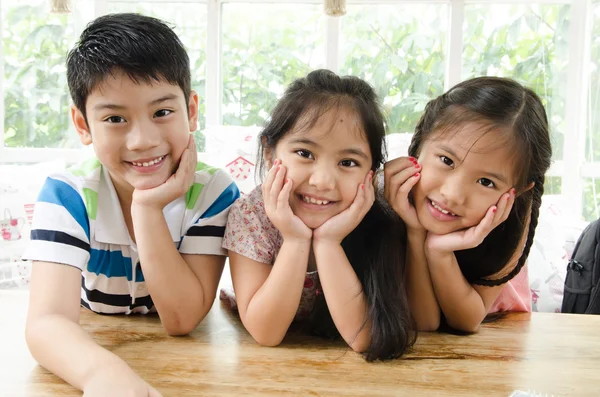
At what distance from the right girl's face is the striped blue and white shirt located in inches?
15.5

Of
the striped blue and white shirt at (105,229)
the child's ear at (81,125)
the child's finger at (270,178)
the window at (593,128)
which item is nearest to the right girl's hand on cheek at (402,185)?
the child's finger at (270,178)

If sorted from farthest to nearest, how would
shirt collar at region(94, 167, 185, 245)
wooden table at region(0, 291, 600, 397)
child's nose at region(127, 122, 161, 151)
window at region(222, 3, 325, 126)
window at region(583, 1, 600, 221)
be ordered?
1. window at region(222, 3, 325, 126)
2. window at region(583, 1, 600, 221)
3. shirt collar at region(94, 167, 185, 245)
4. child's nose at region(127, 122, 161, 151)
5. wooden table at region(0, 291, 600, 397)

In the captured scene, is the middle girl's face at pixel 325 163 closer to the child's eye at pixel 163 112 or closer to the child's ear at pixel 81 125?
the child's eye at pixel 163 112

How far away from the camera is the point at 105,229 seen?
100 cm

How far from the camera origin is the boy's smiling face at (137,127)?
0.90 meters

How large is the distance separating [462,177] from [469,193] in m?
0.03

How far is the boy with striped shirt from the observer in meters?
0.90

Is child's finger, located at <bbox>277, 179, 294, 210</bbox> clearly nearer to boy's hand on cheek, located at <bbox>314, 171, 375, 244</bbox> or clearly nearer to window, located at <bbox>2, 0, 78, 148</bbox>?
boy's hand on cheek, located at <bbox>314, 171, 375, 244</bbox>

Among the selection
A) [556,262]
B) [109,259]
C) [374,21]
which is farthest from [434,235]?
[374,21]

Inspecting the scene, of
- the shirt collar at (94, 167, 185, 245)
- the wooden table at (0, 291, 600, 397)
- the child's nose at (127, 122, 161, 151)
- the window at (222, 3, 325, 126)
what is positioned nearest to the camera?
the wooden table at (0, 291, 600, 397)

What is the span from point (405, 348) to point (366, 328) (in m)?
0.07

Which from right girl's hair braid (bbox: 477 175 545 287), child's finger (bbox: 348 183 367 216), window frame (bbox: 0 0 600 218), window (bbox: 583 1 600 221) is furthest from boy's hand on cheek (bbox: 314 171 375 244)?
window (bbox: 583 1 600 221)

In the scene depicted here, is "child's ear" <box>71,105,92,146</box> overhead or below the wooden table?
overhead

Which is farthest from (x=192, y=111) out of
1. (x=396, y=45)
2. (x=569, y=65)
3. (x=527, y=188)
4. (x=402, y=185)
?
(x=569, y=65)
